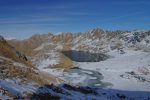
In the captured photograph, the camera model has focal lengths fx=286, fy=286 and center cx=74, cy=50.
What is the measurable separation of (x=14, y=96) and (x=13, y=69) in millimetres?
18548

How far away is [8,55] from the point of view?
242 ft

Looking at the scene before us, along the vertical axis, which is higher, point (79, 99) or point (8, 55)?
point (8, 55)

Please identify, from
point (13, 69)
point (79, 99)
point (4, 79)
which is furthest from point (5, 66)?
point (79, 99)

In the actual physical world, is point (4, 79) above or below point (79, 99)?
above

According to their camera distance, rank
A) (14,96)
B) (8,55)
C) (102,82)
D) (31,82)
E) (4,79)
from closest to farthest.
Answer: (14,96) < (4,79) < (31,82) < (8,55) < (102,82)

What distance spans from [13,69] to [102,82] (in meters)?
132

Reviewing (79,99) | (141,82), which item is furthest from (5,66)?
(141,82)

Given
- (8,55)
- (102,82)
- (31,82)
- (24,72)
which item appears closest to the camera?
(31,82)

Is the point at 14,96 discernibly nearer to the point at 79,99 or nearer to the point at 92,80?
the point at 79,99

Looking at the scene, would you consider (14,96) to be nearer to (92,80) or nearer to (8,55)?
(8,55)

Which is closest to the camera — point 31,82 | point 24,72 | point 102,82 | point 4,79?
point 4,79

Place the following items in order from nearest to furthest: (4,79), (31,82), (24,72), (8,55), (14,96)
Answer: (14,96), (4,79), (31,82), (24,72), (8,55)

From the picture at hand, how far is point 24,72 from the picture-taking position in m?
60.0

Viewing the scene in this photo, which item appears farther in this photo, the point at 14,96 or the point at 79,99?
the point at 79,99
